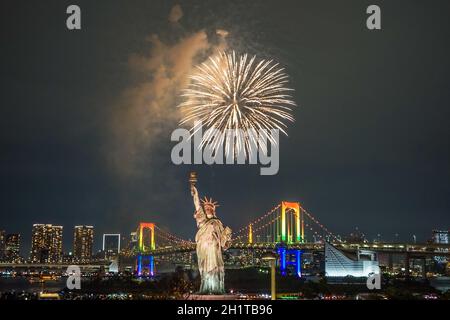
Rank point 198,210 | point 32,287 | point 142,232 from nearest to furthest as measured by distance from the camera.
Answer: point 198,210
point 32,287
point 142,232

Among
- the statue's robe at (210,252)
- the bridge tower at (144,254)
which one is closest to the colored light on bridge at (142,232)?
the bridge tower at (144,254)

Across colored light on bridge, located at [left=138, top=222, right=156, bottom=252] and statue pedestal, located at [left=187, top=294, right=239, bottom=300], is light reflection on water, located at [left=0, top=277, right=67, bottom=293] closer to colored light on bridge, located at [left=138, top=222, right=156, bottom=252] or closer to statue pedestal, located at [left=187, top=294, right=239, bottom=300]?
colored light on bridge, located at [left=138, top=222, right=156, bottom=252]

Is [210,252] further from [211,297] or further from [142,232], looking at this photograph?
[142,232]

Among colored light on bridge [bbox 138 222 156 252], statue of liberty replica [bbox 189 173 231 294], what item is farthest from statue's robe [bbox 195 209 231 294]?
colored light on bridge [bbox 138 222 156 252]

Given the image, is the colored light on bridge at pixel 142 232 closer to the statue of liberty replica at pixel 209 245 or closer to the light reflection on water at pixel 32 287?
the light reflection on water at pixel 32 287

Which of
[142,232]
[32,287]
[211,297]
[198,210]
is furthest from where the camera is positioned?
[142,232]

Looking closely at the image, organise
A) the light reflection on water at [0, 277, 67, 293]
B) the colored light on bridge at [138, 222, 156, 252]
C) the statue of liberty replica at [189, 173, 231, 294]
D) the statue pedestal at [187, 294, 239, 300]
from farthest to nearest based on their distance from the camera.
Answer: the colored light on bridge at [138, 222, 156, 252], the light reflection on water at [0, 277, 67, 293], the statue of liberty replica at [189, 173, 231, 294], the statue pedestal at [187, 294, 239, 300]

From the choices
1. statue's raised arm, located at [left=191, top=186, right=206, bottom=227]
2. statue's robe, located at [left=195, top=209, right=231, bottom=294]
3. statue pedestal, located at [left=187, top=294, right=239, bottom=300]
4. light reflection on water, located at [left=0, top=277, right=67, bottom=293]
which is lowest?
light reflection on water, located at [left=0, top=277, right=67, bottom=293]

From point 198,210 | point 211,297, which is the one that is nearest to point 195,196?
point 198,210
